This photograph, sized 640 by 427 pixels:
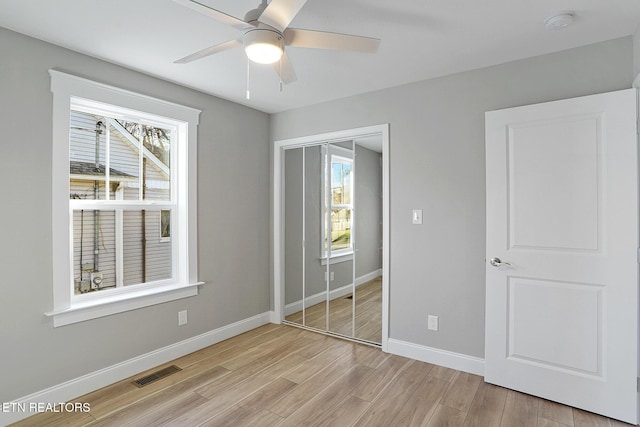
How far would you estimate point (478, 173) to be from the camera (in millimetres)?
2730

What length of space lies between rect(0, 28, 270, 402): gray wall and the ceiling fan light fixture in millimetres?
1693

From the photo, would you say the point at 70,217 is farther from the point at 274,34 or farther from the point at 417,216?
the point at 417,216

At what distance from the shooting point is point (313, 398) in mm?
2402

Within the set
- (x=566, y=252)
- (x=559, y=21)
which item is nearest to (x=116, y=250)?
(x=566, y=252)

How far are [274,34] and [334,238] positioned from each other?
2.50 metres

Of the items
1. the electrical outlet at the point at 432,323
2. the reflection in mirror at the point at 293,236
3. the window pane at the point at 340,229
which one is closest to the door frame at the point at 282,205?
the reflection in mirror at the point at 293,236

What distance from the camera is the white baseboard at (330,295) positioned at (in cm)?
344

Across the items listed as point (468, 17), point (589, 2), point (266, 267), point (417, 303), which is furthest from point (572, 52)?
point (266, 267)

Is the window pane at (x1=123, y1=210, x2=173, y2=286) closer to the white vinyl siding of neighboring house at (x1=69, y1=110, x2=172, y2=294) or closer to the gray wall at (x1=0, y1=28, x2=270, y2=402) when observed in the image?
the white vinyl siding of neighboring house at (x1=69, y1=110, x2=172, y2=294)

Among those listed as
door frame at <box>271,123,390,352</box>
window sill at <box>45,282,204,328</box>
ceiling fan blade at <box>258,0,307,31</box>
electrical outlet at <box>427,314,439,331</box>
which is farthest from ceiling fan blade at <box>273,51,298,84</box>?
electrical outlet at <box>427,314,439,331</box>

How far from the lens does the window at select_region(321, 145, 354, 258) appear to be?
11.7 ft

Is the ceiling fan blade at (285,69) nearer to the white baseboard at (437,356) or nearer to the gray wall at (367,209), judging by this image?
the gray wall at (367,209)

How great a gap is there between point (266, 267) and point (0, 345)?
7.69 ft

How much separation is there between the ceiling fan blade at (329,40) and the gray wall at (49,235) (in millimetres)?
1810
